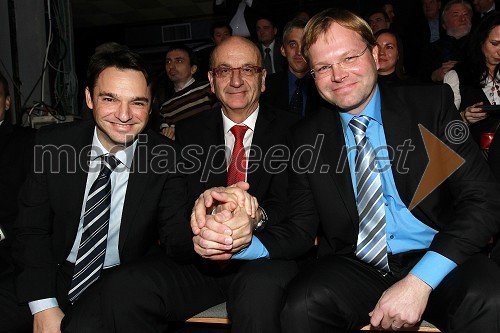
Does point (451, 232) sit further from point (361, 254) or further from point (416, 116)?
point (416, 116)

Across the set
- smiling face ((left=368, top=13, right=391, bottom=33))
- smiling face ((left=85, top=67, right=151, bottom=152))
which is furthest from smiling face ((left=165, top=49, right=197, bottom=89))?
smiling face ((left=85, top=67, right=151, bottom=152))

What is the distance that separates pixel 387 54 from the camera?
13.1 feet

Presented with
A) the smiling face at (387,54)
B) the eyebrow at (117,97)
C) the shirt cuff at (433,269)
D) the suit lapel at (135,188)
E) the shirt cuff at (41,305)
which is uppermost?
the smiling face at (387,54)

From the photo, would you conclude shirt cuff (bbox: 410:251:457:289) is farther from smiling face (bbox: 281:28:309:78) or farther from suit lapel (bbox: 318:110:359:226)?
smiling face (bbox: 281:28:309:78)

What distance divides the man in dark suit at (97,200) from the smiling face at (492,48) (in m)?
2.02

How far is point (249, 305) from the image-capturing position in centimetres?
173

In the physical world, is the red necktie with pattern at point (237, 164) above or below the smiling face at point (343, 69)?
below

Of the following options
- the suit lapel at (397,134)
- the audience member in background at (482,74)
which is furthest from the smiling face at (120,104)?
the audience member in background at (482,74)

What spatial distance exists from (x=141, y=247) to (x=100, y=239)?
17cm

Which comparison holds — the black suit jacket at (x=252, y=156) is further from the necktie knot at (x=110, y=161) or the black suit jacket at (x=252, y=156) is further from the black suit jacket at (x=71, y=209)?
the necktie knot at (x=110, y=161)

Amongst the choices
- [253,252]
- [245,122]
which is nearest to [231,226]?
[253,252]

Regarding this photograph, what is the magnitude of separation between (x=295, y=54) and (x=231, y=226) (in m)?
2.31

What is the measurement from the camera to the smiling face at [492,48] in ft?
9.83

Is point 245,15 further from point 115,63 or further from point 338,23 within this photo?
point 338,23
